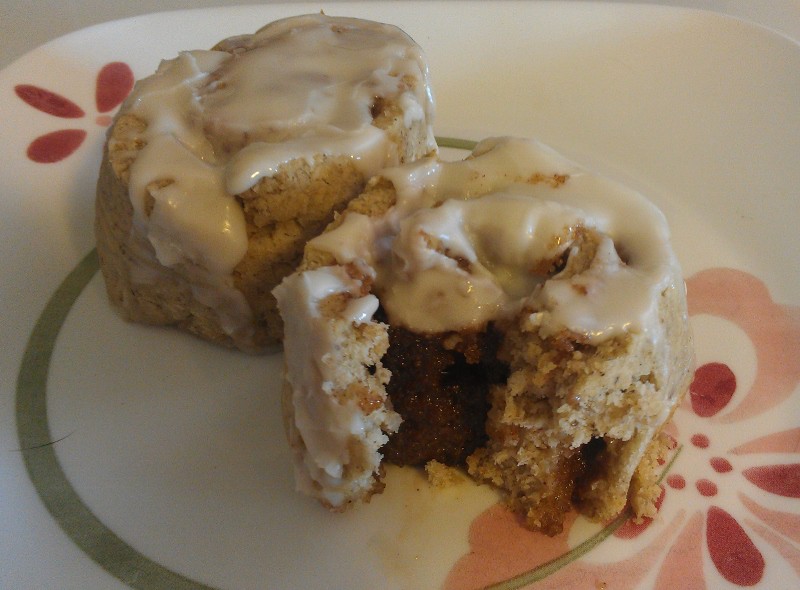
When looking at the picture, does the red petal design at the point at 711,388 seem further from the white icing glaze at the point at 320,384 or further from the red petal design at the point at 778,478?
the white icing glaze at the point at 320,384

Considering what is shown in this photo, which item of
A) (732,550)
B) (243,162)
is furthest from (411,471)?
(243,162)

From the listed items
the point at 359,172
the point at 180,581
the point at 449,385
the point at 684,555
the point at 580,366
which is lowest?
the point at 180,581

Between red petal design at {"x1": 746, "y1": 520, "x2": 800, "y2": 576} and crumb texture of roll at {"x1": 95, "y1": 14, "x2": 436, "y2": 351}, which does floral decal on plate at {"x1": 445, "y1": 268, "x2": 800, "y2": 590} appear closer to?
red petal design at {"x1": 746, "y1": 520, "x2": 800, "y2": 576}

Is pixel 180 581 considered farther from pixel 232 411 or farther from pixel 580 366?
pixel 580 366

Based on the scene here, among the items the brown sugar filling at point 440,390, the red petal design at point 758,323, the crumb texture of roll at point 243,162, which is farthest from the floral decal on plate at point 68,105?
the red petal design at point 758,323

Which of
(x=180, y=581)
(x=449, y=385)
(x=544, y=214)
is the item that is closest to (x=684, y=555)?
(x=449, y=385)

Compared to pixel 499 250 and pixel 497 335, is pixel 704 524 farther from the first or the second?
pixel 499 250
